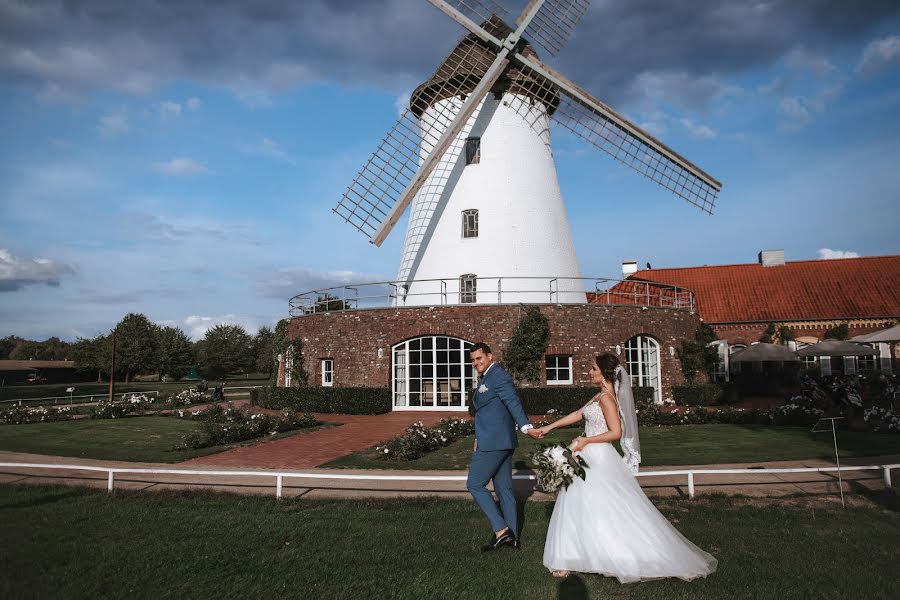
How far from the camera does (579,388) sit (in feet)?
56.5

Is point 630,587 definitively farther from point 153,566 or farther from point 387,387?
point 387,387

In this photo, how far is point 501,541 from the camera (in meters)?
5.16

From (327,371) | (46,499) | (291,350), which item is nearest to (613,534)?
(46,499)

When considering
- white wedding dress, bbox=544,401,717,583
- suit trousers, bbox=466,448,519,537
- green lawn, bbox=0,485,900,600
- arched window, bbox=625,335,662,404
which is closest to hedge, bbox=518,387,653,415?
arched window, bbox=625,335,662,404

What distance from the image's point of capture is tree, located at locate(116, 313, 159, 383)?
56781 mm

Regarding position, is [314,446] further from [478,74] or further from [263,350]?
[263,350]

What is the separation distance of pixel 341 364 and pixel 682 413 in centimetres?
1085

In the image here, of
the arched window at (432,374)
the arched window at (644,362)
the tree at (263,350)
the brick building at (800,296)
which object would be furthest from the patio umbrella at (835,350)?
the tree at (263,350)

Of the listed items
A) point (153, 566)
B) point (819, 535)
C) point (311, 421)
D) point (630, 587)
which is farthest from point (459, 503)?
point (311, 421)

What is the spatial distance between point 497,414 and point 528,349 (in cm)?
1277

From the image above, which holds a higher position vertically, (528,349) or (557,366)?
(528,349)

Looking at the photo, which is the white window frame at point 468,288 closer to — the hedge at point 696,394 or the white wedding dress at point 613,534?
the hedge at point 696,394

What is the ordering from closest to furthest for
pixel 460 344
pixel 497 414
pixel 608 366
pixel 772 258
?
pixel 608 366 < pixel 497 414 < pixel 460 344 < pixel 772 258

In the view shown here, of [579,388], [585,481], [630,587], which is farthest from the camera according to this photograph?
[579,388]
